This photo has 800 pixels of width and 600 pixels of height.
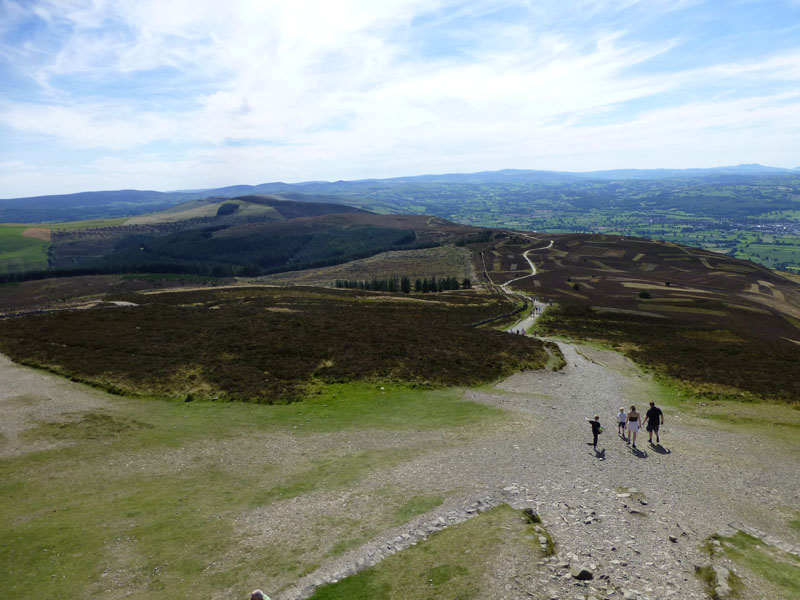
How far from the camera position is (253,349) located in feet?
140

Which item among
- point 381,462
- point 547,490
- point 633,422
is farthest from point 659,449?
point 381,462

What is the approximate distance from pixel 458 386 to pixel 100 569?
27.1 metres

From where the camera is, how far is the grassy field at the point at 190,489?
15227mm

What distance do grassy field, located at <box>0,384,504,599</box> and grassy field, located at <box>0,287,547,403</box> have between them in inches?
151

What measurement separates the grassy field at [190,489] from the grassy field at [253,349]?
3.83 metres

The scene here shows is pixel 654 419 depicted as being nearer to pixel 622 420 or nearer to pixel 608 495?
pixel 622 420

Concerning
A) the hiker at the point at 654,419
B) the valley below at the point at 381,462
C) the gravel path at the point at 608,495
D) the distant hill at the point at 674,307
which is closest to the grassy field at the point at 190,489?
the valley below at the point at 381,462

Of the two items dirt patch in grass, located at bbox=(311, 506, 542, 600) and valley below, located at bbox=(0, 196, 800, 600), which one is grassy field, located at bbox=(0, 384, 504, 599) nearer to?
valley below, located at bbox=(0, 196, 800, 600)

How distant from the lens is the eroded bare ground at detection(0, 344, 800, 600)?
49.0ft

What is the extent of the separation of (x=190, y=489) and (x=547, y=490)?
17217 millimetres

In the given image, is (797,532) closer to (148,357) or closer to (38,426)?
(38,426)

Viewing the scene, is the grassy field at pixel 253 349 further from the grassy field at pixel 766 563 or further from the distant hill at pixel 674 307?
the grassy field at pixel 766 563

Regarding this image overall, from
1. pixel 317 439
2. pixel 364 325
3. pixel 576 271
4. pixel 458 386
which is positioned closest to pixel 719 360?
pixel 458 386

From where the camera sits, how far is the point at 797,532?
58.3 feet
